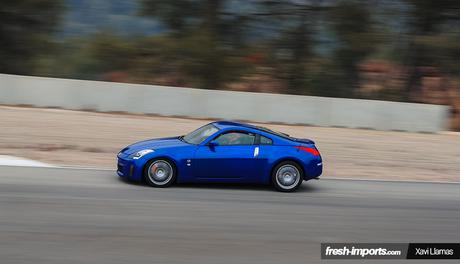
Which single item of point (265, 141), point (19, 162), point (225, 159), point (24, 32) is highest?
point (24, 32)

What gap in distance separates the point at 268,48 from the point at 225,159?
2116 cm

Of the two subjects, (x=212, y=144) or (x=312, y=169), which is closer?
(x=212, y=144)

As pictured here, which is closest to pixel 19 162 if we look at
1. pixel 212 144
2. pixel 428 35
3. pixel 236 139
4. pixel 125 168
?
pixel 125 168

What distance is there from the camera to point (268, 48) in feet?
101

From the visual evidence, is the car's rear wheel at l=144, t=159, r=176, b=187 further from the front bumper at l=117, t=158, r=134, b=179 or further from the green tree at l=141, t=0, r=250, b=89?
the green tree at l=141, t=0, r=250, b=89

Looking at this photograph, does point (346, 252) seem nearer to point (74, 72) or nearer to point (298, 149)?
point (298, 149)

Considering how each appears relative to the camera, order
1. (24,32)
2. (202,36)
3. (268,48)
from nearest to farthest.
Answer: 1. (202,36)
2. (24,32)
3. (268,48)

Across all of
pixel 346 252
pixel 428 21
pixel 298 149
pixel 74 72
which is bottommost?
pixel 346 252

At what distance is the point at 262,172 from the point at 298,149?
0.81 m

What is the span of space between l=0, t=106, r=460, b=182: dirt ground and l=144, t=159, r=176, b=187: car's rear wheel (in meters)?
2.89

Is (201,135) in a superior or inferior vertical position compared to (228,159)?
superior

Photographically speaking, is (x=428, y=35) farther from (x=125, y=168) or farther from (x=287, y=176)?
(x=125, y=168)

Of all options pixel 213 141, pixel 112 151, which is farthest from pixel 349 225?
pixel 112 151

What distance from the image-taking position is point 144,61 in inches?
1169
